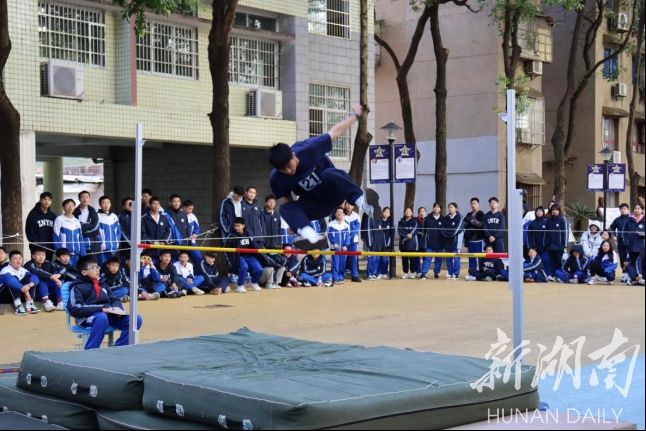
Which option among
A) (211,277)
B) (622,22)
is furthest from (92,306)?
(622,22)

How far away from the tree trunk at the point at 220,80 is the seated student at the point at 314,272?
1.73 metres

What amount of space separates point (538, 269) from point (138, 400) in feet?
37.9

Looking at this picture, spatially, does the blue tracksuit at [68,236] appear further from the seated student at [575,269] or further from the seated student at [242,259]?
the seated student at [575,269]

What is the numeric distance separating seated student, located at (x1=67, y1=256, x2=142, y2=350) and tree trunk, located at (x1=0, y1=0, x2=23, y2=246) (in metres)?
5.00

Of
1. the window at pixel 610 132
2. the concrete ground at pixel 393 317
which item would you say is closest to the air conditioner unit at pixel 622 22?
the window at pixel 610 132

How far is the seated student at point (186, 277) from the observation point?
13.7 metres

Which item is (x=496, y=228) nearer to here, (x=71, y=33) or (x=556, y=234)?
(x=556, y=234)

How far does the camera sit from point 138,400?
5387 millimetres

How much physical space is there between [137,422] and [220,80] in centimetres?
1012

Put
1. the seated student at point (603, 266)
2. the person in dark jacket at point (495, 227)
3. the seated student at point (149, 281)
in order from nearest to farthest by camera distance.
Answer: the seated student at point (149, 281), the seated student at point (603, 266), the person in dark jacket at point (495, 227)

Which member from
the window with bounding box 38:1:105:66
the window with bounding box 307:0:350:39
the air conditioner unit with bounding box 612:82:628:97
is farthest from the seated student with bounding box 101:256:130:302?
the air conditioner unit with bounding box 612:82:628:97

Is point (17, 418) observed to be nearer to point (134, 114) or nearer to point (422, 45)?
point (134, 114)

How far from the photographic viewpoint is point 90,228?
12688 millimetres

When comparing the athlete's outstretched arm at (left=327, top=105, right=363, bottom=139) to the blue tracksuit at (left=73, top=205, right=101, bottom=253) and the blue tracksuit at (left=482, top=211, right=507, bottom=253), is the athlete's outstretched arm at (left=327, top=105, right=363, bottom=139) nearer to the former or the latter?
the blue tracksuit at (left=73, top=205, right=101, bottom=253)
